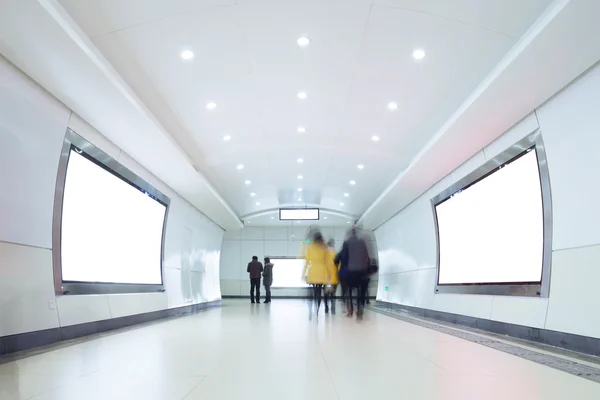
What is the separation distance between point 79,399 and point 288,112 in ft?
21.4

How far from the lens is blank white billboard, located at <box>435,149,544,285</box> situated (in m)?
6.39

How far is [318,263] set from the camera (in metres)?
9.84

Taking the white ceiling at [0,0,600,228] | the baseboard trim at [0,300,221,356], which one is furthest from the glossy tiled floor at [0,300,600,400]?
the white ceiling at [0,0,600,228]

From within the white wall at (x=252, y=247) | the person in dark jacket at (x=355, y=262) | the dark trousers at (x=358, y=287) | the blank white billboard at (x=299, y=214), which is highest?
the blank white billboard at (x=299, y=214)

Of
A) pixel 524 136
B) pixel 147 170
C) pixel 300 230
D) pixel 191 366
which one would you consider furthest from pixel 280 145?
pixel 300 230

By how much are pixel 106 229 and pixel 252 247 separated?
16.1 meters

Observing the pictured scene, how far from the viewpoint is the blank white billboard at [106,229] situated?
6.64 m

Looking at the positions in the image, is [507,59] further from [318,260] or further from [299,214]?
[299,214]

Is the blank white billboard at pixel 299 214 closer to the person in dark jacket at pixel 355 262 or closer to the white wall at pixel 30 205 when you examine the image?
the person in dark jacket at pixel 355 262

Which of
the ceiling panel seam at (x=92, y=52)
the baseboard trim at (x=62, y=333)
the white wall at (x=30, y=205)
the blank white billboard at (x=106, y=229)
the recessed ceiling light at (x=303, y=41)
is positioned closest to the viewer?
the ceiling panel seam at (x=92, y=52)

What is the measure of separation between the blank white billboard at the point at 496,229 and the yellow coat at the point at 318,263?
307 cm

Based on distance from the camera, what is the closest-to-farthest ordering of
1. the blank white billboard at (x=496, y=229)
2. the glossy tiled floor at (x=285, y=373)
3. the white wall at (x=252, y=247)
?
the glossy tiled floor at (x=285, y=373) < the blank white billboard at (x=496, y=229) < the white wall at (x=252, y=247)

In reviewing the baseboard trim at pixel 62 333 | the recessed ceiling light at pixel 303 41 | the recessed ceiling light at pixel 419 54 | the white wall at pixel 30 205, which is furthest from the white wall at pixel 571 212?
the white wall at pixel 30 205

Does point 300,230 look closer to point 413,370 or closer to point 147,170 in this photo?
point 147,170
